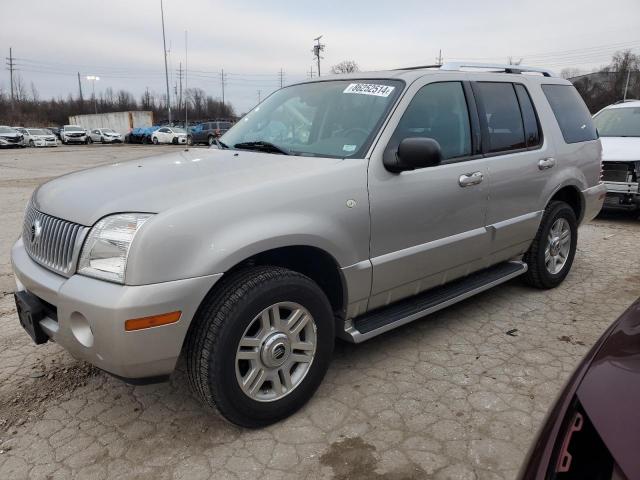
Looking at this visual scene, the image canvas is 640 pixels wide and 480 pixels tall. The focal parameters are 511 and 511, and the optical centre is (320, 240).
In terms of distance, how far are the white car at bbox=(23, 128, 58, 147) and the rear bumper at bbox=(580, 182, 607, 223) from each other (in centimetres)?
4004

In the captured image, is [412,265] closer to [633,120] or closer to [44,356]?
[44,356]

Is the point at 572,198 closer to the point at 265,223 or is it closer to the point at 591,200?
the point at 591,200

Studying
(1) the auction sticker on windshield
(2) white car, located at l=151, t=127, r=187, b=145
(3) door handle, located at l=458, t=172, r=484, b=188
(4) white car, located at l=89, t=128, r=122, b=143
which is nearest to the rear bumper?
(3) door handle, located at l=458, t=172, r=484, b=188

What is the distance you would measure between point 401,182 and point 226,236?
118 cm

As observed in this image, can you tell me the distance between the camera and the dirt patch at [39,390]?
2.80 metres

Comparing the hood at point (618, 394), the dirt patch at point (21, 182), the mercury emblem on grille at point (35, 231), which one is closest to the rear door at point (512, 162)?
the hood at point (618, 394)

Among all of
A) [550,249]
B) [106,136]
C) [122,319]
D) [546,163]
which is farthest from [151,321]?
[106,136]

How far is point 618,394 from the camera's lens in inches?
51.3

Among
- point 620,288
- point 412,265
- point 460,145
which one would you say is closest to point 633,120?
point 620,288

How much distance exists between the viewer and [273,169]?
2.76m

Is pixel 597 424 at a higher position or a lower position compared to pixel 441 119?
lower

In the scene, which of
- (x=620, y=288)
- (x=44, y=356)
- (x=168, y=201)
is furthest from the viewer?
(x=620, y=288)

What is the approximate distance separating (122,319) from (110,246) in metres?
0.34

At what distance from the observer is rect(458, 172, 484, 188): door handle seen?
11.1ft
